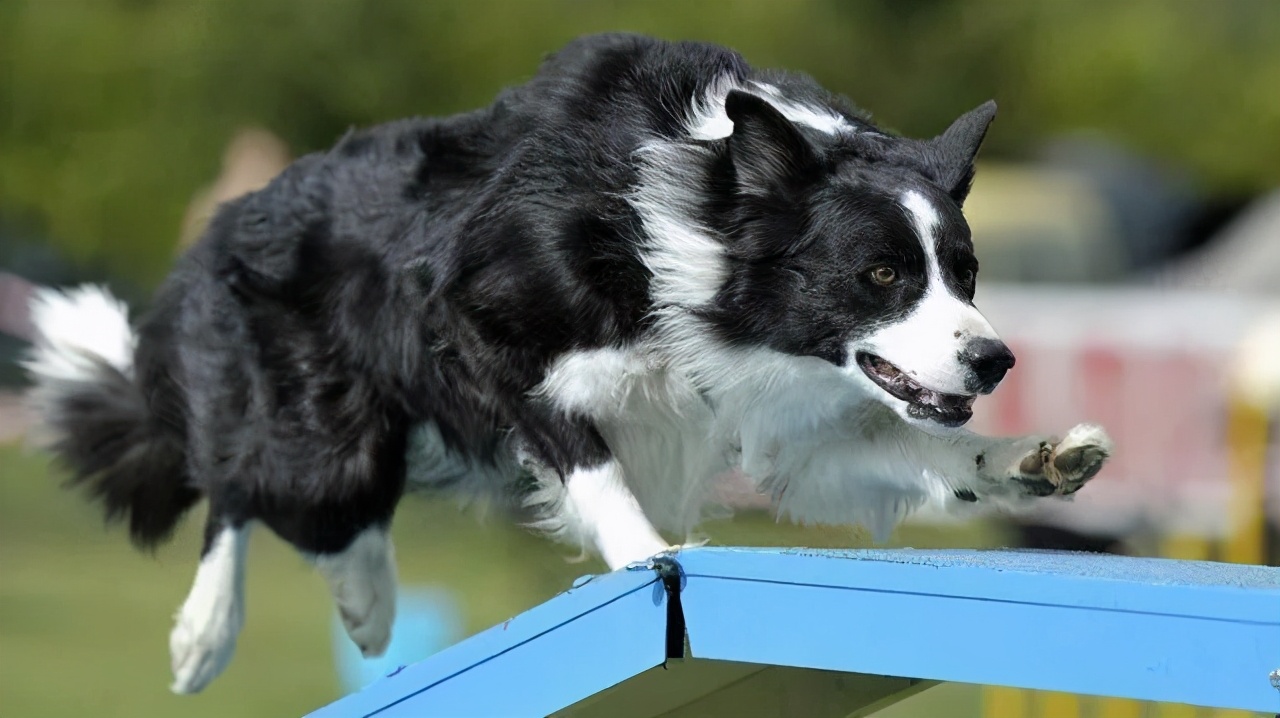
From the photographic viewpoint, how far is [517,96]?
3779 millimetres

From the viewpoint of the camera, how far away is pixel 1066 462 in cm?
340

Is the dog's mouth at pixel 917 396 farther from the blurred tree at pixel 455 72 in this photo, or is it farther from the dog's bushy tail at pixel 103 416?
the blurred tree at pixel 455 72

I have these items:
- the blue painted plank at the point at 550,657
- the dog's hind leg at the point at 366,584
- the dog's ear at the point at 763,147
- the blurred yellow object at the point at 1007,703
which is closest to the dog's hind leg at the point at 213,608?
the dog's hind leg at the point at 366,584

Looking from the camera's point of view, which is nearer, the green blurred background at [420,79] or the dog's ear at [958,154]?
the dog's ear at [958,154]

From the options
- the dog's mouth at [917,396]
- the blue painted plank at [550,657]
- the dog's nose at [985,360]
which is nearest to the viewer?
the blue painted plank at [550,657]

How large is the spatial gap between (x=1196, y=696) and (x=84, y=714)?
5530 mm

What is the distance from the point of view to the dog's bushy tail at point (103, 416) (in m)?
4.86

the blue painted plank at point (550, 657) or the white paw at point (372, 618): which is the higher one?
the white paw at point (372, 618)

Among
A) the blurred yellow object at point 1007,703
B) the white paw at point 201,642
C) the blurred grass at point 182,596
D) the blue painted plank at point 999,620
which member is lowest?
the blue painted plank at point 999,620

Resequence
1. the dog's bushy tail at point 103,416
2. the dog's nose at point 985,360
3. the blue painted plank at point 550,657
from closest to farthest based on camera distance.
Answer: the blue painted plank at point 550,657 → the dog's nose at point 985,360 → the dog's bushy tail at point 103,416

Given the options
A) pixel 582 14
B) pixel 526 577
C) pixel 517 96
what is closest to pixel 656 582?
pixel 517 96

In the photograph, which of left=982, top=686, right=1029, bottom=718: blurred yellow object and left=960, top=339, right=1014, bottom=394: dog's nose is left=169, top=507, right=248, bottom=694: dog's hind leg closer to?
left=960, top=339, right=1014, bottom=394: dog's nose

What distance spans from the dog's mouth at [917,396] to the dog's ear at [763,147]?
0.41 meters

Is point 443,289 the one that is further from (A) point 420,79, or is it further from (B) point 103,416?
(A) point 420,79
